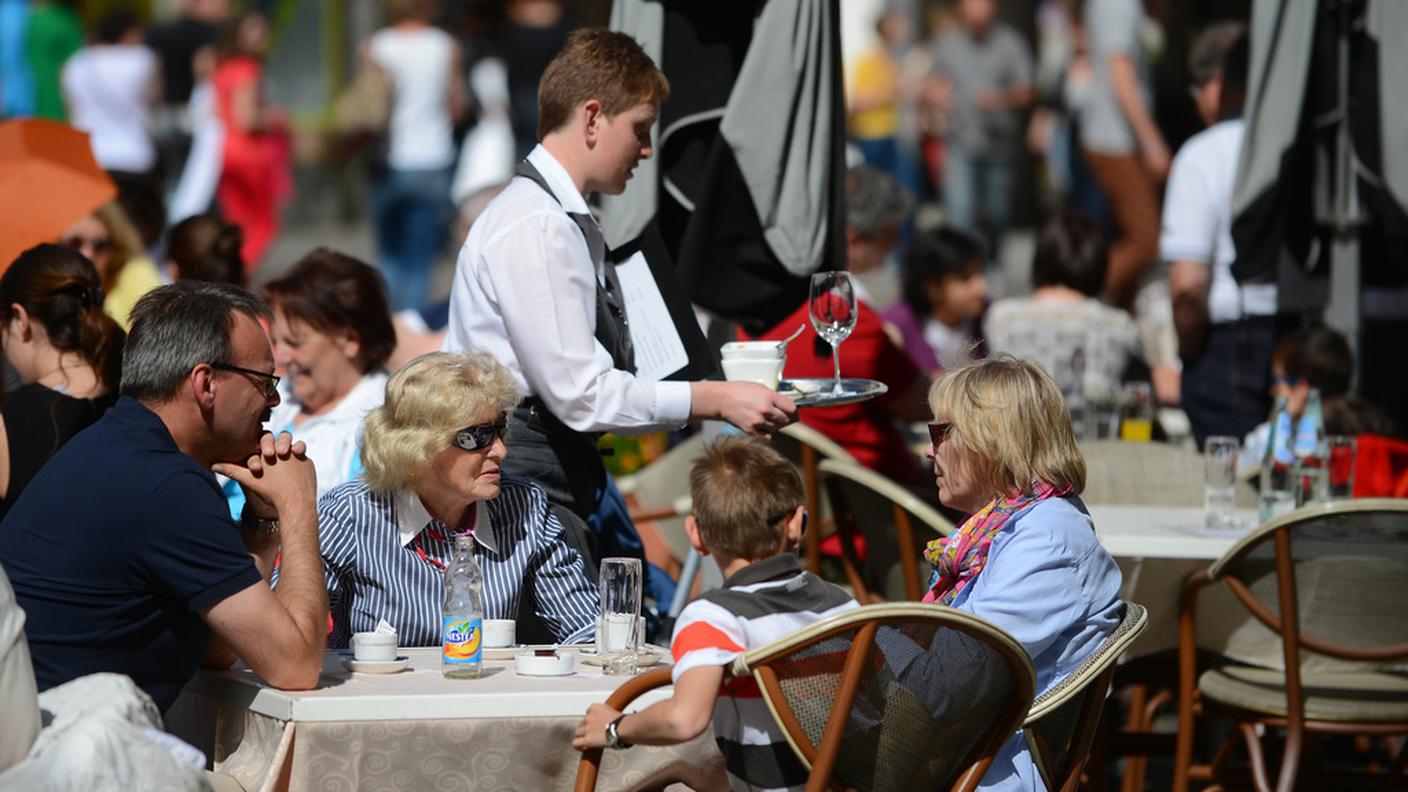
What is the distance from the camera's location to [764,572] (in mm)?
3256

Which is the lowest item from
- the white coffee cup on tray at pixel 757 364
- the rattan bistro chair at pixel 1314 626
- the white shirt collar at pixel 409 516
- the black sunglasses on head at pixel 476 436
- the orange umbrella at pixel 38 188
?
the rattan bistro chair at pixel 1314 626

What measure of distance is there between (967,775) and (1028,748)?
8.6 inches

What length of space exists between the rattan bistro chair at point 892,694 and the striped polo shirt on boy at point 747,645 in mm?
79

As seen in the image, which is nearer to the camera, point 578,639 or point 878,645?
point 878,645

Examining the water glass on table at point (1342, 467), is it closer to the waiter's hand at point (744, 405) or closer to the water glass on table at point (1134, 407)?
the water glass on table at point (1134, 407)

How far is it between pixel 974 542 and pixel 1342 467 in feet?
7.10

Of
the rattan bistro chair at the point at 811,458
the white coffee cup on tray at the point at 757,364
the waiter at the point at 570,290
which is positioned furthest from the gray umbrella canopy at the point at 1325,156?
the waiter at the point at 570,290

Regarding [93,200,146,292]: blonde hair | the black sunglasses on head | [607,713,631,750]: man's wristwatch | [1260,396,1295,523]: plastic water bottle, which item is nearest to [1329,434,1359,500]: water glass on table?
[1260,396,1295,523]: plastic water bottle

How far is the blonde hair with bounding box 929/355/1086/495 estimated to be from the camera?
10.9 ft

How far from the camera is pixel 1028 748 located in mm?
3252

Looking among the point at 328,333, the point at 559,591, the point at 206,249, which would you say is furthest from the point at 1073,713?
the point at 206,249

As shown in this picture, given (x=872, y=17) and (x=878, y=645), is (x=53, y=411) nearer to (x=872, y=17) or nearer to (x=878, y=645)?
(x=878, y=645)

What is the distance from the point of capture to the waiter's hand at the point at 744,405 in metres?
3.94

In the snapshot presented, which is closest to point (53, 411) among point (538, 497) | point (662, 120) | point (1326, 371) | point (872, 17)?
point (538, 497)
